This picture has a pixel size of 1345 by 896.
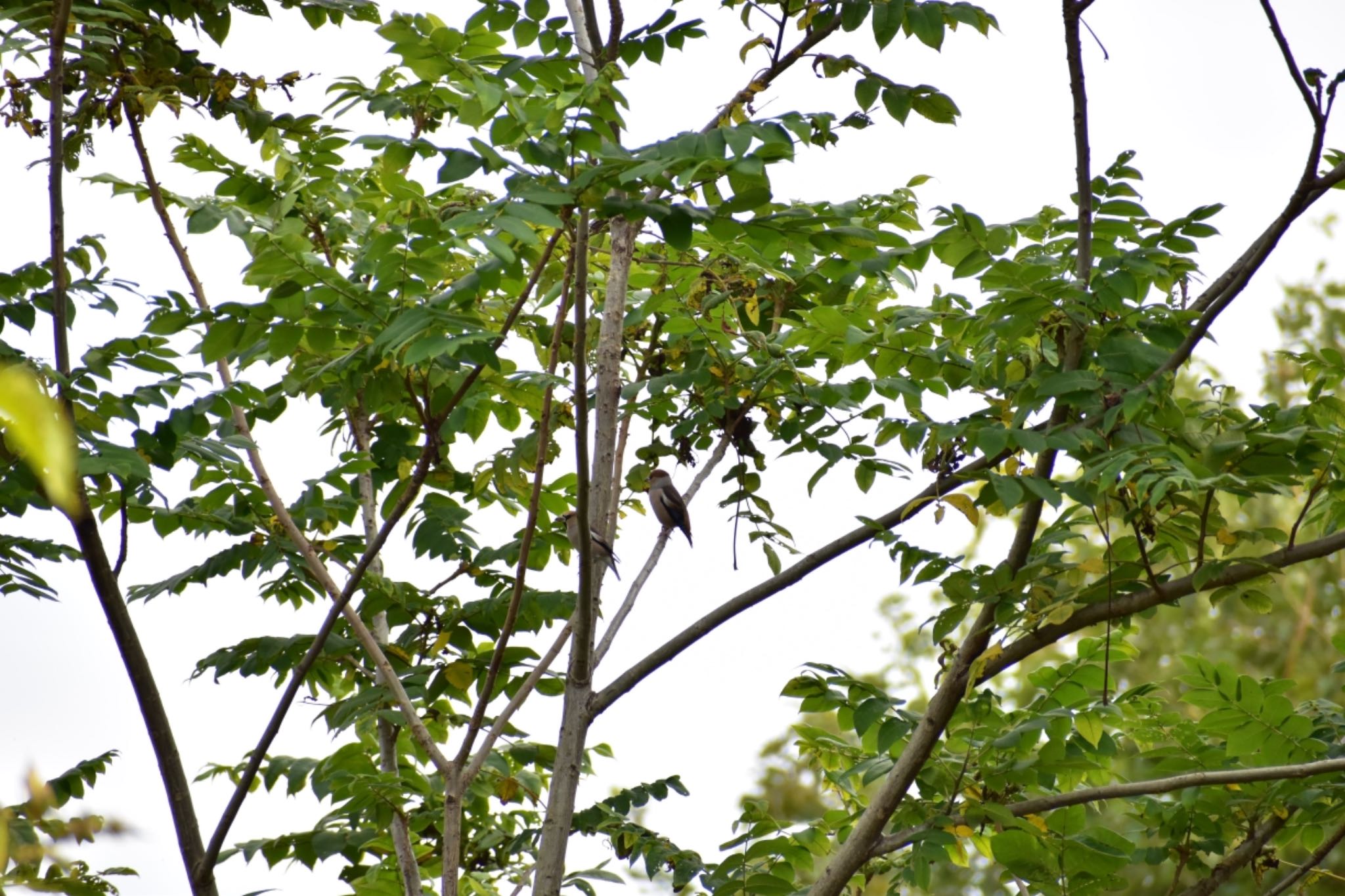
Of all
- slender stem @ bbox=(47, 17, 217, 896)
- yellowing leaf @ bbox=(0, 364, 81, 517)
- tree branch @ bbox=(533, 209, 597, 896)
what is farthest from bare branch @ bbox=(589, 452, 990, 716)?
yellowing leaf @ bbox=(0, 364, 81, 517)

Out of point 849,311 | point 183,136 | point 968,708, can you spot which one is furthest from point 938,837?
point 183,136

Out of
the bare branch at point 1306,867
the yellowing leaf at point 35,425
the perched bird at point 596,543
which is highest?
the perched bird at point 596,543

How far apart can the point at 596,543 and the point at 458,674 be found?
2.20 ft

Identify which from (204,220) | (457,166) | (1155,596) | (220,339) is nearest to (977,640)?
(1155,596)

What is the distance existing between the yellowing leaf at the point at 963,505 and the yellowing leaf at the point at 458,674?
5.09ft

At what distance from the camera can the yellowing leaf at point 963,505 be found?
9.69 feet

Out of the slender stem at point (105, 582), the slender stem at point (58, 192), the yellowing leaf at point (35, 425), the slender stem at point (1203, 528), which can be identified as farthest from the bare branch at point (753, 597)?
the yellowing leaf at point (35, 425)

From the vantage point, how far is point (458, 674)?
3586mm

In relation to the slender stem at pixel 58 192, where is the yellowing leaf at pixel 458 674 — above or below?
below

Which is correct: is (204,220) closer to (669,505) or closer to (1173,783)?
(669,505)

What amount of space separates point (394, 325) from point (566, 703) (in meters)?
1.22

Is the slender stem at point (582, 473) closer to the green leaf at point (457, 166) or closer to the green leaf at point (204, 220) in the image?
the green leaf at point (457, 166)

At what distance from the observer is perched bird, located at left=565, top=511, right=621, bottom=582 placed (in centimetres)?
330

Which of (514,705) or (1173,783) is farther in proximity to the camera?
(514,705)
